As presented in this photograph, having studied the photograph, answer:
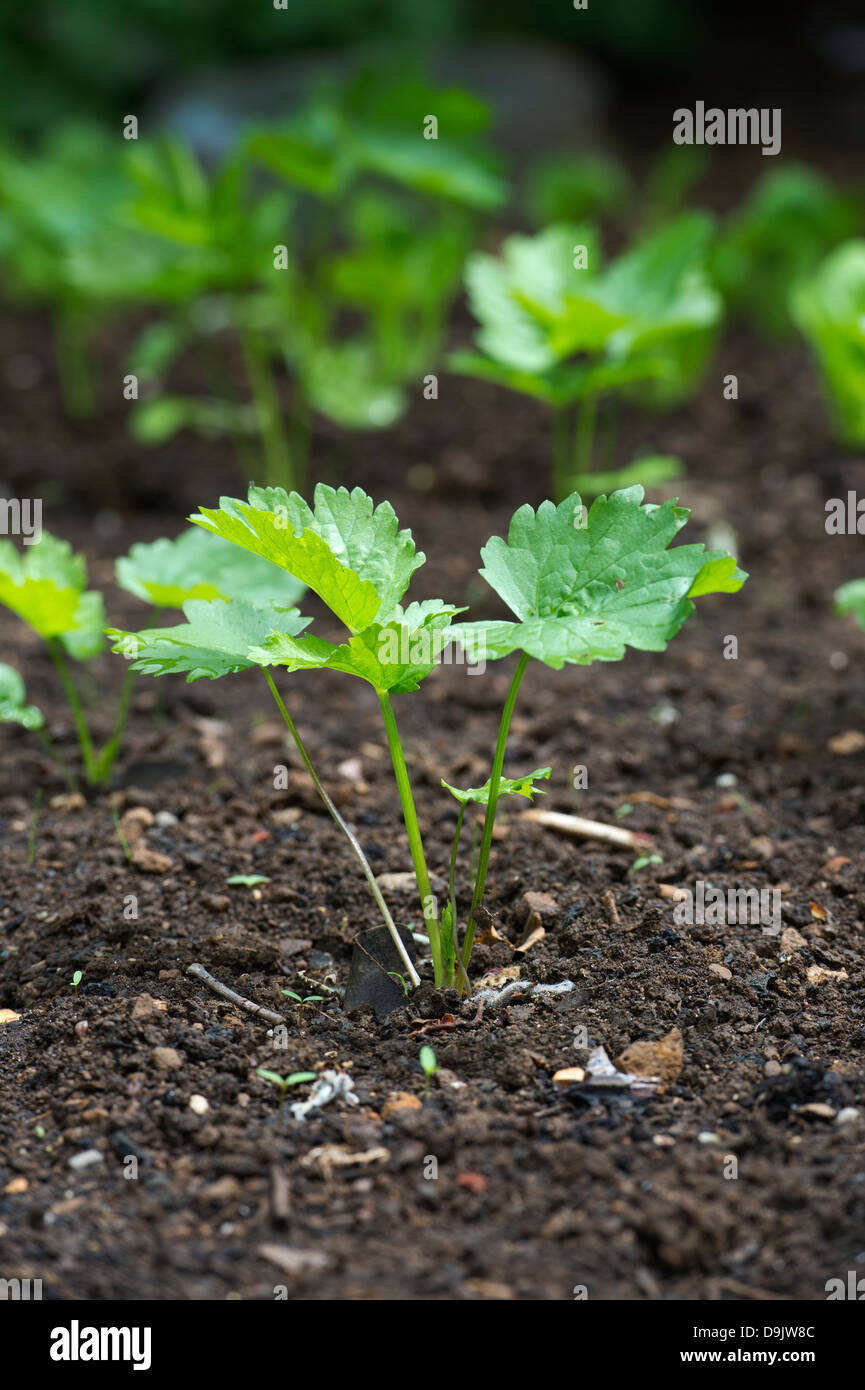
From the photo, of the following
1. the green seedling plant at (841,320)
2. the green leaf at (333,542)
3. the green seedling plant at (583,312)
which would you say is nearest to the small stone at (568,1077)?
the green leaf at (333,542)

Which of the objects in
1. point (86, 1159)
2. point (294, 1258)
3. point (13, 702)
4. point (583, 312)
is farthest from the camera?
point (583, 312)

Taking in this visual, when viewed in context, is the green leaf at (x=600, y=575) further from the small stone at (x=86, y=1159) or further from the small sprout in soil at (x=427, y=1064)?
the small stone at (x=86, y=1159)

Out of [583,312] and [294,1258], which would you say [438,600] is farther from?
[583,312]

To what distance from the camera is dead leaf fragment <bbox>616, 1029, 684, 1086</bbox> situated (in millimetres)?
1441

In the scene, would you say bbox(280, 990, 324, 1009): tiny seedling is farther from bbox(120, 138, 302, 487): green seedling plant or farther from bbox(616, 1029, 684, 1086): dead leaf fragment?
bbox(120, 138, 302, 487): green seedling plant

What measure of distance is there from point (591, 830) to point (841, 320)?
1546 mm

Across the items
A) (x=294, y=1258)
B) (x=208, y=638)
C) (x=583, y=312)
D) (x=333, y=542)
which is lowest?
(x=294, y=1258)

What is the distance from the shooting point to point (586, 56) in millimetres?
6070

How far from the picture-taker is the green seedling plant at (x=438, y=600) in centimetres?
133

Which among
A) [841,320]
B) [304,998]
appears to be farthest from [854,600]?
[841,320]

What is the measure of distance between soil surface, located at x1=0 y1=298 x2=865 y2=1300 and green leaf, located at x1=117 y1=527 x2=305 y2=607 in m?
0.38

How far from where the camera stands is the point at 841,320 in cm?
282

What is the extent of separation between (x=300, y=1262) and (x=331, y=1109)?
21cm
